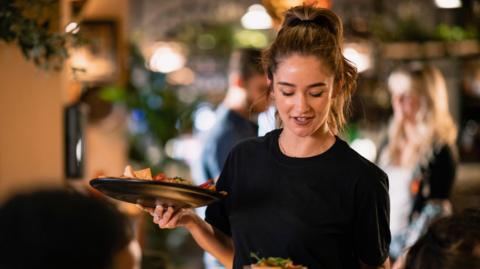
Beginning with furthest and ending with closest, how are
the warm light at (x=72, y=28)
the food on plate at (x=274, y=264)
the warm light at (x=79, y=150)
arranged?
the warm light at (x=79, y=150) < the warm light at (x=72, y=28) < the food on plate at (x=274, y=264)

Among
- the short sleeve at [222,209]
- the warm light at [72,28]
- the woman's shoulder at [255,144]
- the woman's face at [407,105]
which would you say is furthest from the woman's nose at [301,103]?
the woman's face at [407,105]

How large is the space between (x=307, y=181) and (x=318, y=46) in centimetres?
39

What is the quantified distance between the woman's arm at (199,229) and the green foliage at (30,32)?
1.58 meters

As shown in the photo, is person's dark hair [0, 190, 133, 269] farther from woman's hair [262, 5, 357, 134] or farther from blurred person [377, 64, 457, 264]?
blurred person [377, 64, 457, 264]

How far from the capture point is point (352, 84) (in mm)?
2904

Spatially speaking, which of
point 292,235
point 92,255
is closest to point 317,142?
point 292,235

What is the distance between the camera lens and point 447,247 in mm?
1853

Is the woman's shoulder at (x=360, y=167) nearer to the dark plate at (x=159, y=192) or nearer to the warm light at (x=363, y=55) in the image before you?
the dark plate at (x=159, y=192)

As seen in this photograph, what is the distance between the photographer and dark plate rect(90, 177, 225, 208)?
2688 millimetres

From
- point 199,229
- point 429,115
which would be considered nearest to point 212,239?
point 199,229

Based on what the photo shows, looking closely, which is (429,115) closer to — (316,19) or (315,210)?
(316,19)

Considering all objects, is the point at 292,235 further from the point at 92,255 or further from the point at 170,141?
the point at 170,141

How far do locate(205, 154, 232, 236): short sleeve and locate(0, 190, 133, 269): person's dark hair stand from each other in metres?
1.69

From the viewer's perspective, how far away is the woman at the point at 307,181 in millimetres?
2654
